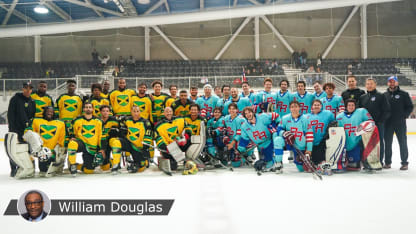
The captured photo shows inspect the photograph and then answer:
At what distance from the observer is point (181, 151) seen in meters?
4.27

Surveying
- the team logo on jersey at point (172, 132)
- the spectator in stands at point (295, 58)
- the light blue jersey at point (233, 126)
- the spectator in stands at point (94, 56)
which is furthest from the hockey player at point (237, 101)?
the spectator in stands at point (295, 58)

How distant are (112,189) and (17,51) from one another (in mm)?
8897

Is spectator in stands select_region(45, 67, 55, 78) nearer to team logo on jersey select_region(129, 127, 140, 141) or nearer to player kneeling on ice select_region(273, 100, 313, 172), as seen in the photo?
team logo on jersey select_region(129, 127, 140, 141)

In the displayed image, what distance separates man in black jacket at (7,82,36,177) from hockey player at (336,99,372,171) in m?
4.25

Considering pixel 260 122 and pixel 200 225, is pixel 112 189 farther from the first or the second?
pixel 260 122

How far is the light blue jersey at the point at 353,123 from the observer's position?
411 centimetres

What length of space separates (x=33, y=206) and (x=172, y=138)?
7.44 feet

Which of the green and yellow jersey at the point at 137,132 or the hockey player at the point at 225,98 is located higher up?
the hockey player at the point at 225,98

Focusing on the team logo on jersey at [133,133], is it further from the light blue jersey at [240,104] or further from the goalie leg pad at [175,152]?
the light blue jersey at [240,104]

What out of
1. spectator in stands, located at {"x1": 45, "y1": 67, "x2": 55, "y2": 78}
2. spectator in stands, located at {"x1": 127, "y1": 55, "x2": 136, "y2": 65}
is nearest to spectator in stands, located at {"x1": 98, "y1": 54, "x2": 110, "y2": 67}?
spectator in stands, located at {"x1": 127, "y1": 55, "x2": 136, "y2": 65}

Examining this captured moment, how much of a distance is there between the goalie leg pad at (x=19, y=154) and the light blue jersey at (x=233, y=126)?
2575 millimetres

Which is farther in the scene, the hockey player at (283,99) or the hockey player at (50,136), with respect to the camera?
the hockey player at (283,99)

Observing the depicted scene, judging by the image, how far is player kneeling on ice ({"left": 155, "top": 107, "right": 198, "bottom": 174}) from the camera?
4.21 metres

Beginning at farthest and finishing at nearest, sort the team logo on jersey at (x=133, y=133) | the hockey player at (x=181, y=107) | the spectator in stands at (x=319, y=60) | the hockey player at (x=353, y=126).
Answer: the spectator in stands at (x=319, y=60) < the hockey player at (x=181, y=107) < the team logo on jersey at (x=133, y=133) < the hockey player at (x=353, y=126)
